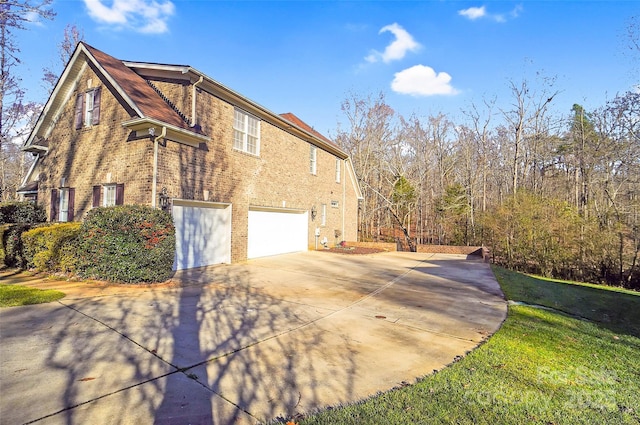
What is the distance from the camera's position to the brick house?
29.1 feet

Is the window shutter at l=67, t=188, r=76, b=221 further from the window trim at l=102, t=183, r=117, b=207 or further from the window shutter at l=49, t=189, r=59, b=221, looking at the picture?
the window trim at l=102, t=183, r=117, b=207

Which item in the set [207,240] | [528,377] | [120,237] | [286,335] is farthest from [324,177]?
[528,377]

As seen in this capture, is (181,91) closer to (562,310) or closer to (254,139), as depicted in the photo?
(254,139)

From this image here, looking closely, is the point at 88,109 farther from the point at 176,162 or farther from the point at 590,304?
the point at 590,304

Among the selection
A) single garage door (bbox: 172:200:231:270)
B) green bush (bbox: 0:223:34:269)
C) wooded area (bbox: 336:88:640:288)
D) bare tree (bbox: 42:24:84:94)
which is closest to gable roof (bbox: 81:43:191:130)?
single garage door (bbox: 172:200:231:270)

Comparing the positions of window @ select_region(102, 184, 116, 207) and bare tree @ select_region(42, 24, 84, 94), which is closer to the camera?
window @ select_region(102, 184, 116, 207)

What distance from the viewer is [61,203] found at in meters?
11.2

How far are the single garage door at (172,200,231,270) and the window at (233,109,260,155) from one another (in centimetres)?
249

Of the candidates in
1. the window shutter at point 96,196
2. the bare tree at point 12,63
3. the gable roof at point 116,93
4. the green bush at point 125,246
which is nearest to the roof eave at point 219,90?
the gable roof at point 116,93

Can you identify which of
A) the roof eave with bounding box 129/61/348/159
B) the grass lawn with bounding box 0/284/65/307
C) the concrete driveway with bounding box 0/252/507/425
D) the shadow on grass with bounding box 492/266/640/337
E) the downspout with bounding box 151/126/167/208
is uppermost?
the roof eave with bounding box 129/61/348/159

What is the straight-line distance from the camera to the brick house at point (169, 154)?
8883mm

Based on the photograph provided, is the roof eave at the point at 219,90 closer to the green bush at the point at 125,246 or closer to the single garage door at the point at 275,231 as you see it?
the single garage door at the point at 275,231

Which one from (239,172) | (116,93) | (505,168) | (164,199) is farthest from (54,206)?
(505,168)

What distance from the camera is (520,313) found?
6.02 m
